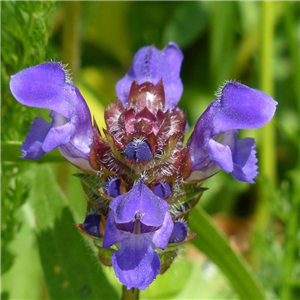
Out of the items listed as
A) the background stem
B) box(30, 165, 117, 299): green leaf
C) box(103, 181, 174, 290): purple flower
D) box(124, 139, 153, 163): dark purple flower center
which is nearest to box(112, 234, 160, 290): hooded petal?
box(103, 181, 174, 290): purple flower

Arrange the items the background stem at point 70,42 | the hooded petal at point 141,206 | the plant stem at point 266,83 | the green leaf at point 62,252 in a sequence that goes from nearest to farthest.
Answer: the hooded petal at point 141,206, the green leaf at point 62,252, the background stem at point 70,42, the plant stem at point 266,83

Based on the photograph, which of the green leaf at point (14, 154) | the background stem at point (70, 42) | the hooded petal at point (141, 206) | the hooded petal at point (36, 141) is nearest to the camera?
the hooded petal at point (141, 206)

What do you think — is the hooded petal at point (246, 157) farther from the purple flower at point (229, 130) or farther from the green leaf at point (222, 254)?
the green leaf at point (222, 254)

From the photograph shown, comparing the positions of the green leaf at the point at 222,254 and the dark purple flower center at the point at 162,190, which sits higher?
the dark purple flower center at the point at 162,190

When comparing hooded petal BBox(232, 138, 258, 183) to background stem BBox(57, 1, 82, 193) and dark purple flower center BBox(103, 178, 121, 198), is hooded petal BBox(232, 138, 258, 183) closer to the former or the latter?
dark purple flower center BBox(103, 178, 121, 198)

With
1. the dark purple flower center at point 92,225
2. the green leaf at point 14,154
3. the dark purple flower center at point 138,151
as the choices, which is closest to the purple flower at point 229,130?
the dark purple flower center at point 138,151

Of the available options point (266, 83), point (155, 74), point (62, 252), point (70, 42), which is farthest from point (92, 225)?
point (266, 83)
